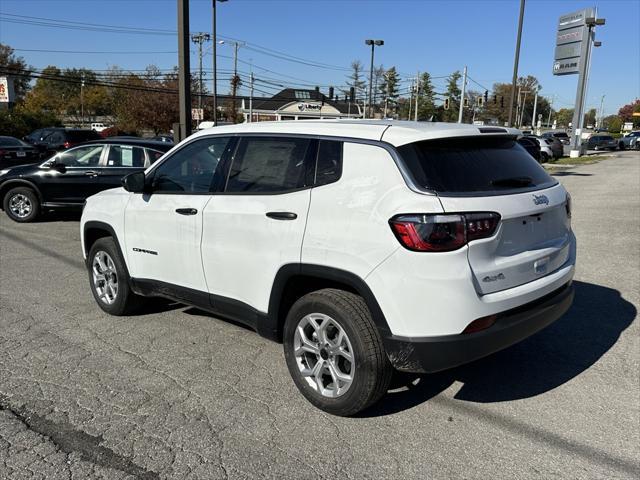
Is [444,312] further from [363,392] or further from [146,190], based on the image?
[146,190]

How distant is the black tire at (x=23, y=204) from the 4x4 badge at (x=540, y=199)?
1015 cm

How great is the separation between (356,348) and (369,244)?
2.04 ft

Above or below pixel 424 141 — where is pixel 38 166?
below

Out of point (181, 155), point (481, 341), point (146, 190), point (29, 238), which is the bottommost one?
point (29, 238)

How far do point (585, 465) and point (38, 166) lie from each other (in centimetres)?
1083

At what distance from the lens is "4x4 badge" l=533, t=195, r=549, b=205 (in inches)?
130

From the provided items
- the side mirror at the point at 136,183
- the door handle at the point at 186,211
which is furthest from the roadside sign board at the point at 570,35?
the door handle at the point at 186,211

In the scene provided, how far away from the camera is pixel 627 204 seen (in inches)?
524

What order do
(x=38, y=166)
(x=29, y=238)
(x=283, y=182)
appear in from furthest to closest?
(x=38, y=166), (x=29, y=238), (x=283, y=182)

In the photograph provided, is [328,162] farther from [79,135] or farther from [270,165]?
[79,135]

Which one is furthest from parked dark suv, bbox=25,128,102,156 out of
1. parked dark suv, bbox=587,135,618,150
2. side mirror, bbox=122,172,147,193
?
parked dark suv, bbox=587,135,618,150

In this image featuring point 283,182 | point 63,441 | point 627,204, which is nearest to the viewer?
point 63,441

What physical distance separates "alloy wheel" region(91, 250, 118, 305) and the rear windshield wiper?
139 inches

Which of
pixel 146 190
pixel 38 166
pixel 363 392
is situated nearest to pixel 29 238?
pixel 38 166
